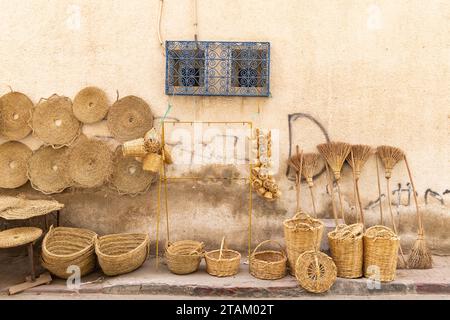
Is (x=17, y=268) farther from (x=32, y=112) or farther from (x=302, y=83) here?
(x=302, y=83)

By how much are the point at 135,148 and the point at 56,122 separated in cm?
134

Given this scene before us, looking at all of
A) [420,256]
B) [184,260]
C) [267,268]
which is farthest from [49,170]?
[420,256]

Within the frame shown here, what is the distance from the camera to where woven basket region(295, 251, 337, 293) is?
3986 mm

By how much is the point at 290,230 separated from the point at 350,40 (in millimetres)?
2633

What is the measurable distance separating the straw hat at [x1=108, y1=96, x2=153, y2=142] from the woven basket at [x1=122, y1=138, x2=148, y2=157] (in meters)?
0.41

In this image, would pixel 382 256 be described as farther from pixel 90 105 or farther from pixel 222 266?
pixel 90 105

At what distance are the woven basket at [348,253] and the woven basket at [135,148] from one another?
243cm

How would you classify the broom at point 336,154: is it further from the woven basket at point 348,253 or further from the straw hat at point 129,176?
the straw hat at point 129,176

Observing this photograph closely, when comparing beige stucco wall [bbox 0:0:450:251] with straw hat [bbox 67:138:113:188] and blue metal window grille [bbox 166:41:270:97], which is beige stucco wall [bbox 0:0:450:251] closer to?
blue metal window grille [bbox 166:41:270:97]

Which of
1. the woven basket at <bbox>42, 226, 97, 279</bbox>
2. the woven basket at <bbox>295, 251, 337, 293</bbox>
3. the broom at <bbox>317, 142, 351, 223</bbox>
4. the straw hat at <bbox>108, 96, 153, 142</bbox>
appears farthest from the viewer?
the straw hat at <bbox>108, 96, 153, 142</bbox>

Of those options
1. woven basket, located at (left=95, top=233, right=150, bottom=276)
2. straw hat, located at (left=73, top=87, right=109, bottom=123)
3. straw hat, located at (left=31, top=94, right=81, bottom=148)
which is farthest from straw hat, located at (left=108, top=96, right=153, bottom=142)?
woven basket, located at (left=95, top=233, right=150, bottom=276)

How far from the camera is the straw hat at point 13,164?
16.5 feet

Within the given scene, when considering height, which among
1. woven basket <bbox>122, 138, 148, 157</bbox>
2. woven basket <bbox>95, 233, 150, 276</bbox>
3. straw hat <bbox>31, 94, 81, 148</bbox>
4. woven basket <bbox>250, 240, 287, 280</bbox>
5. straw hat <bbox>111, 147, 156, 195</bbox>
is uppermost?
straw hat <bbox>31, 94, 81, 148</bbox>

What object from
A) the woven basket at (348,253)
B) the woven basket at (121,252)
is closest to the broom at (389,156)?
the woven basket at (348,253)
